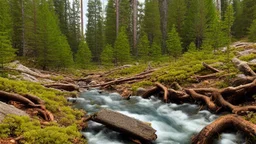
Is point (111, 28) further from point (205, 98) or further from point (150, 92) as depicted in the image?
point (205, 98)

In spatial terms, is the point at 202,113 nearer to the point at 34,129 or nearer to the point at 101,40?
the point at 34,129

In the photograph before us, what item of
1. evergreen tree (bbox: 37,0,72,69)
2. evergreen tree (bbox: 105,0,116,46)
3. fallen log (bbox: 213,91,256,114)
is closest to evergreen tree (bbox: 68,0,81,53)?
evergreen tree (bbox: 105,0,116,46)

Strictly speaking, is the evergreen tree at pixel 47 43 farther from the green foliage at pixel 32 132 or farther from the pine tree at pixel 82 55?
the green foliage at pixel 32 132

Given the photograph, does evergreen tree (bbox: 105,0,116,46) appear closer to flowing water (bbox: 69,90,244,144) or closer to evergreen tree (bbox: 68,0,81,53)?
evergreen tree (bbox: 68,0,81,53)

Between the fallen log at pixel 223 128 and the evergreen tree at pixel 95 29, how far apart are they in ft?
145

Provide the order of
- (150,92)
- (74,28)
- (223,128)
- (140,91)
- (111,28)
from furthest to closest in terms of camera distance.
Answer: (74,28), (111,28), (140,91), (150,92), (223,128)

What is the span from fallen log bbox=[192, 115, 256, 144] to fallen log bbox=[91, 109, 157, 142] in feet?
4.36

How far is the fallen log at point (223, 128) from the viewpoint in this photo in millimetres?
5906

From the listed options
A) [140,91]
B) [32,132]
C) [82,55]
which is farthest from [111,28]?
[32,132]

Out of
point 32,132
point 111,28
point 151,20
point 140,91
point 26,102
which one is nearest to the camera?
point 32,132

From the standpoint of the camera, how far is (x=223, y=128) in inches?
255

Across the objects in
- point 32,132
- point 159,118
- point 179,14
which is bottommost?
point 159,118

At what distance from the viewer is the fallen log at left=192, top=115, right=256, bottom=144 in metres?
5.91

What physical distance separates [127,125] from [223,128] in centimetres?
275
